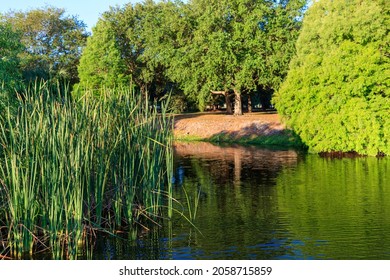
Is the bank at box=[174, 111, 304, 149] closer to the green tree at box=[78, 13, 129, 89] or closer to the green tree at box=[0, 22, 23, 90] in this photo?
the green tree at box=[78, 13, 129, 89]

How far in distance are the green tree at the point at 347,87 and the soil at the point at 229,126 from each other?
946cm

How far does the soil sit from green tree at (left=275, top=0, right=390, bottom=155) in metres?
9.46

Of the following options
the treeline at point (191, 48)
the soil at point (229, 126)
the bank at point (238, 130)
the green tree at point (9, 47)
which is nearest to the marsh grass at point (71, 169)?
the green tree at point (9, 47)

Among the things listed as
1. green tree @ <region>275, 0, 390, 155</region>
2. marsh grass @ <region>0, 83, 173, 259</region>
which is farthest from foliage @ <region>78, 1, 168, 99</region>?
marsh grass @ <region>0, 83, 173, 259</region>

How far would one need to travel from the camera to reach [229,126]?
1934 inches

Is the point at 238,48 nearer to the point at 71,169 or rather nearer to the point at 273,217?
the point at 273,217

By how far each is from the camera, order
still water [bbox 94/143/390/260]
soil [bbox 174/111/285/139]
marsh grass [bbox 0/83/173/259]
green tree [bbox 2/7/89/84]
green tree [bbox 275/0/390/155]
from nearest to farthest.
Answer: marsh grass [bbox 0/83/173/259] < still water [bbox 94/143/390/260] < green tree [bbox 275/0/390/155] < soil [bbox 174/111/285/139] < green tree [bbox 2/7/89/84]

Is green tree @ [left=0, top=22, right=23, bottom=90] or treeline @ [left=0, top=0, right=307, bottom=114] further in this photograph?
treeline @ [left=0, top=0, right=307, bottom=114]

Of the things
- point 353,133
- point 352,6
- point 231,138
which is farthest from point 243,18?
point 353,133

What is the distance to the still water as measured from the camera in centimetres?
1300

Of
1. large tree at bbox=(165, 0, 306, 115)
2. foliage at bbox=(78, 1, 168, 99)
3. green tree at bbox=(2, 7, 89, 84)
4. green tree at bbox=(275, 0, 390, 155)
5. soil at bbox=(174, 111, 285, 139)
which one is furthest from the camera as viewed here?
green tree at bbox=(2, 7, 89, 84)

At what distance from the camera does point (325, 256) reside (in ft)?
40.8

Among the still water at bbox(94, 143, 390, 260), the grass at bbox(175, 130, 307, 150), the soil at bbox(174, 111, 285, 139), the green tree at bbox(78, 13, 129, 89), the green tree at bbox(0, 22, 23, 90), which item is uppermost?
the green tree at bbox(78, 13, 129, 89)

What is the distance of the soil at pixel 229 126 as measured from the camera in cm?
4581
